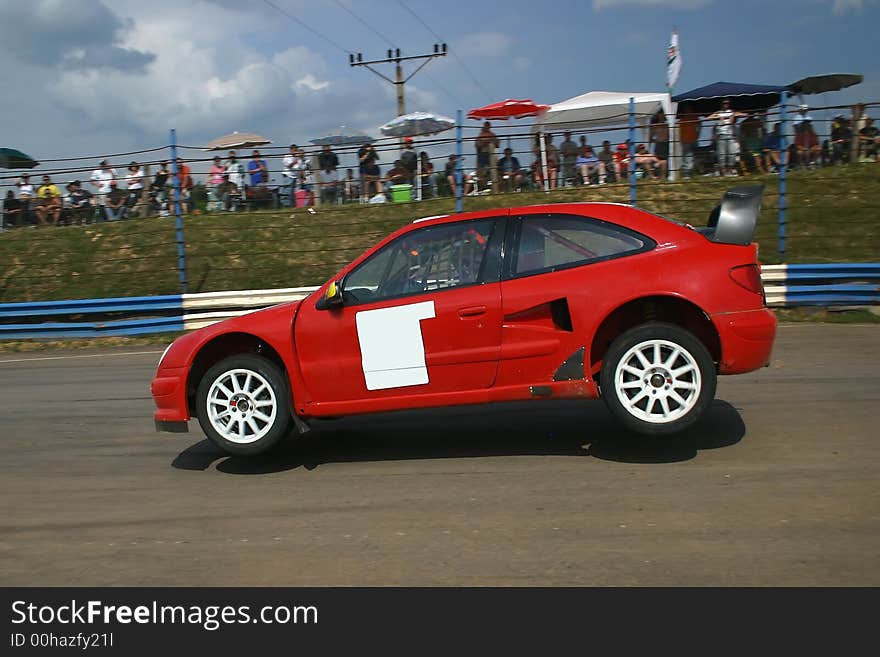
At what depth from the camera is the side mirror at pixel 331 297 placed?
586cm

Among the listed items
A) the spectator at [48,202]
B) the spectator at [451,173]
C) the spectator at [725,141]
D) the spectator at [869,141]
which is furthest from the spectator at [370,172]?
the spectator at [869,141]

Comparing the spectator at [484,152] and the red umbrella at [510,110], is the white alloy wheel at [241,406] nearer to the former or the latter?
the spectator at [484,152]

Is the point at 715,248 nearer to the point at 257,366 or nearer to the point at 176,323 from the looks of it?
the point at 257,366

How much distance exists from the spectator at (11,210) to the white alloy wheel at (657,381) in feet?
45.8

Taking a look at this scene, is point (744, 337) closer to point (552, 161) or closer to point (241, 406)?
point (241, 406)

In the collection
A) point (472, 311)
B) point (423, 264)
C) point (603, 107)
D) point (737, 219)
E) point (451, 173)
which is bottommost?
point (472, 311)

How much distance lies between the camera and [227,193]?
15.7 m

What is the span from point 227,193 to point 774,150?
9.29 m

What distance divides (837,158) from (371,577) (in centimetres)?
1350

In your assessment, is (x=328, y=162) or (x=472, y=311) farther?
(x=328, y=162)

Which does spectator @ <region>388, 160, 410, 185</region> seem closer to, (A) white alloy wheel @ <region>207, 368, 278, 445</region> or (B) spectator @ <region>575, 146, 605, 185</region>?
(B) spectator @ <region>575, 146, 605, 185</region>

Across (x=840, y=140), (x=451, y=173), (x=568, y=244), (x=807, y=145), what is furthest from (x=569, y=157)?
(x=568, y=244)
